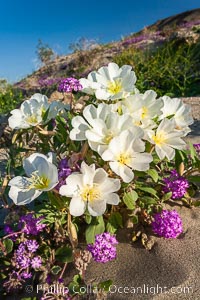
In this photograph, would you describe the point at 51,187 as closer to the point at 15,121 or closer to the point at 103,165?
the point at 103,165

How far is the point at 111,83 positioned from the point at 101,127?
378 mm

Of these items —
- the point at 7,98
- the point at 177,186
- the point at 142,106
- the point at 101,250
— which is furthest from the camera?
the point at 7,98

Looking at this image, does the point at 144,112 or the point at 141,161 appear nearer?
the point at 141,161

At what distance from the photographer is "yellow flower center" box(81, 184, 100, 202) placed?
1439mm

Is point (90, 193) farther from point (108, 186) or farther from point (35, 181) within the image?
point (35, 181)

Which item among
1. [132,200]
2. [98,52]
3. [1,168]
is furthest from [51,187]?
[98,52]

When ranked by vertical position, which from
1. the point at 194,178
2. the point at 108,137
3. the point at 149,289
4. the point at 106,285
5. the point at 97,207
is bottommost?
the point at 149,289

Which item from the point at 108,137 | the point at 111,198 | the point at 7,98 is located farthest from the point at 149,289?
the point at 7,98

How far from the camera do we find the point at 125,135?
1.45 meters

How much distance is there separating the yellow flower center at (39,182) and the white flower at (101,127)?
210mm

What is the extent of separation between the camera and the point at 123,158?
1.46 metres

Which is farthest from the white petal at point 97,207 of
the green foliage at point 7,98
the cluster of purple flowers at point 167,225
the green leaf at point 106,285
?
the green foliage at point 7,98

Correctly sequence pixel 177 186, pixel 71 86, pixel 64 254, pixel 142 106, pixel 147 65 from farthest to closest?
pixel 147 65 → pixel 177 186 → pixel 71 86 → pixel 64 254 → pixel 142 106

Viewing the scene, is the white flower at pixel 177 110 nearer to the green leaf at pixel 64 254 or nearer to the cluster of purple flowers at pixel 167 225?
the cluster of purple flowers at pixel 167 225
